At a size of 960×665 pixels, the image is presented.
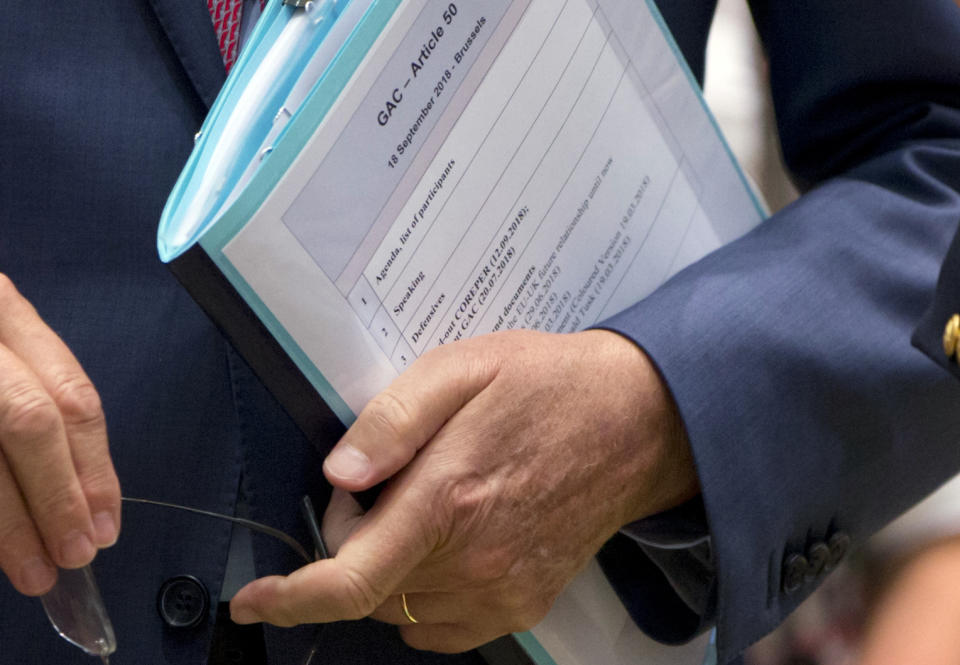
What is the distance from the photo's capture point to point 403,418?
0.41 m

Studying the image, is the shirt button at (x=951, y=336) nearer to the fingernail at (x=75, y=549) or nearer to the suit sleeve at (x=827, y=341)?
the suit sleeve at (x=827, y=341)

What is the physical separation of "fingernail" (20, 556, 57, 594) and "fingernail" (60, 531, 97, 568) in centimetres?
1

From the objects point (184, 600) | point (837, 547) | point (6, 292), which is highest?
point (6, 292)

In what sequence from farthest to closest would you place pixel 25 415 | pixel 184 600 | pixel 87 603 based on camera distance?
1. pixel 184 600
2. pixel 87 603
3. pixel 25 415

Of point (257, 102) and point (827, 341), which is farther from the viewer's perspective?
point (827, 341)

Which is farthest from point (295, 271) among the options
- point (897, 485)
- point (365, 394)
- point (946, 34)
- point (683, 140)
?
point (946, 34)

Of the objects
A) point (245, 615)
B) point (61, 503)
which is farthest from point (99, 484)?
point (245, 615)

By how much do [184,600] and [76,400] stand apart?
0.23 metres

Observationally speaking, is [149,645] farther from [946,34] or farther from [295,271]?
[946,34]

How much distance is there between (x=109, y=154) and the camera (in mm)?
535

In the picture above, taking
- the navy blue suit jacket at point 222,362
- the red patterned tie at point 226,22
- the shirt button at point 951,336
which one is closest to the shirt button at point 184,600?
the navy blue suit jacket at point 222,362

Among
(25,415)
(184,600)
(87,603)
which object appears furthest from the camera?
(184,600)

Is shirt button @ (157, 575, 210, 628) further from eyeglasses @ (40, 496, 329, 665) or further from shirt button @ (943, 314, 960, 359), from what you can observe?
shirt button @ (943, 314, 960, 359)

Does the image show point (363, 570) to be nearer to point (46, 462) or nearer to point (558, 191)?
point (46, 462)
